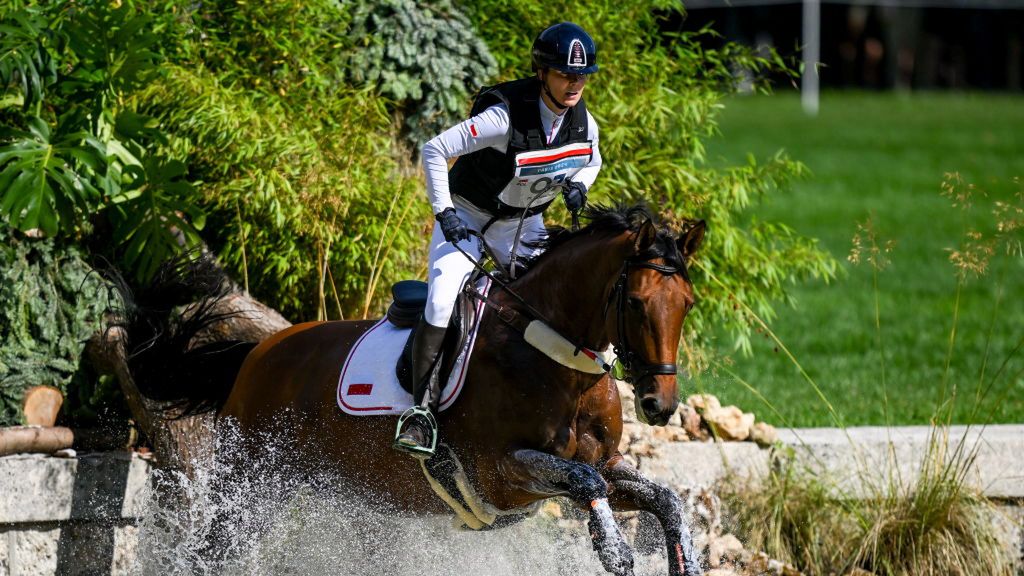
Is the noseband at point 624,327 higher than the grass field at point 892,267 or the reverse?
higher

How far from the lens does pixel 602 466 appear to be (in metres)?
5.66

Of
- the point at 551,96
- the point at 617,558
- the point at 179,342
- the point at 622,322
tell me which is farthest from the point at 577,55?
the point at 179,342

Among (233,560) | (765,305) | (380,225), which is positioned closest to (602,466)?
(233,560)

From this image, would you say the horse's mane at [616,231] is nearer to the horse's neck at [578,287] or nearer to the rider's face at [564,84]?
the horse's neck at [578,287]

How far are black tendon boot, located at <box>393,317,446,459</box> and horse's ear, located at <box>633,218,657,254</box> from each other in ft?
3.34

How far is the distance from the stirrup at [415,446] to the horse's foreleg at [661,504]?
2.47 ft

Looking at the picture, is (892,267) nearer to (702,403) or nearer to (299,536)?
(702,403)

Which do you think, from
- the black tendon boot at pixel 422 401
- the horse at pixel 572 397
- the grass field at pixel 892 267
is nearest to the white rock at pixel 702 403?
the grass field at pixel 892 267

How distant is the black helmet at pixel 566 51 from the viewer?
547 cm

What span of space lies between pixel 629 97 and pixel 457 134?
3309 millimetres

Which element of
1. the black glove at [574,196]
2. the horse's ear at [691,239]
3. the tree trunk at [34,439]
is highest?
the black glove at [574,196]

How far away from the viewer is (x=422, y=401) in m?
5.75

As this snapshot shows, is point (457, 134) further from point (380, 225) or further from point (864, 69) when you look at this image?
point (864, 69)

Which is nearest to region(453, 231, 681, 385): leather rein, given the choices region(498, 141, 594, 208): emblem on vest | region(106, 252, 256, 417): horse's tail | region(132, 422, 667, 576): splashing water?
region(498, 141, 594, 208): emblem on vest
